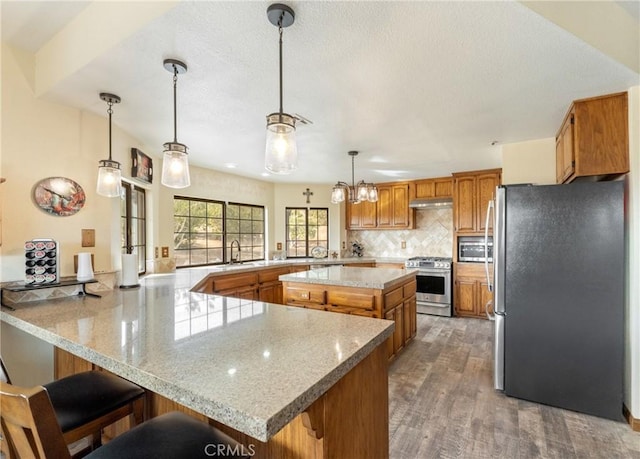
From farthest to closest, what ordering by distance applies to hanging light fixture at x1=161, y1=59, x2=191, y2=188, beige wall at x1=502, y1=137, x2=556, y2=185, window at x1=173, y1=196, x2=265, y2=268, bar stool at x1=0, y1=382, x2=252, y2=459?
window at x1=173, y1=196, x2=265, y2=268
beige wall at x1=502, y1=137, x2=556, y2=185
hanging light fixture at x1=161, y1=59, x2=191, y2=188
bar stool at x1=0, y1=382, x2=252, y2=459

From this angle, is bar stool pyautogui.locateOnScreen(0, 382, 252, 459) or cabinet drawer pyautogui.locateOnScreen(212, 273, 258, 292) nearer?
bar stool pyautogui.locateOnScreen(0, 382, 252, 459)

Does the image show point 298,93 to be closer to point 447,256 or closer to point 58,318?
point 58,318

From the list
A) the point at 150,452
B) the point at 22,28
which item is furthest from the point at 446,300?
the point at 22,28

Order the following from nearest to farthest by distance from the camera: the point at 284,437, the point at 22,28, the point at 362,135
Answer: the point at 284,437, the point at 22,28, the point at 362,135

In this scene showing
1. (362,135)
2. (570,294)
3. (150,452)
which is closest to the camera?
(150,452)

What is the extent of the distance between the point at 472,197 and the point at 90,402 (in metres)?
4.84

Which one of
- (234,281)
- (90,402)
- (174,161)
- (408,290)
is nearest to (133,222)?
(234,281)

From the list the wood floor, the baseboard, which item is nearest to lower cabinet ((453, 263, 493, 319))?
the wood floor

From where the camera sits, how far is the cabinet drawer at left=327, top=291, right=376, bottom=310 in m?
2.72

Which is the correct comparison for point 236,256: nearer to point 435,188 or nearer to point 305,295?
point 305,295

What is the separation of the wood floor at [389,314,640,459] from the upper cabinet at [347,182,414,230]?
2.93 m

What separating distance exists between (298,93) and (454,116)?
1.34 m

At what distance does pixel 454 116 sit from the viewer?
249cm

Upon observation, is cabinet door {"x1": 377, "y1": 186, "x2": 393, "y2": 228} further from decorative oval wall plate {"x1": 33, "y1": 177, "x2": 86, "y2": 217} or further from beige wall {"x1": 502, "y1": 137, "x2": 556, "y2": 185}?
decorative oval wall plate {"x1": 33, "y1": 177, "x2": 86, "y2": 217}
